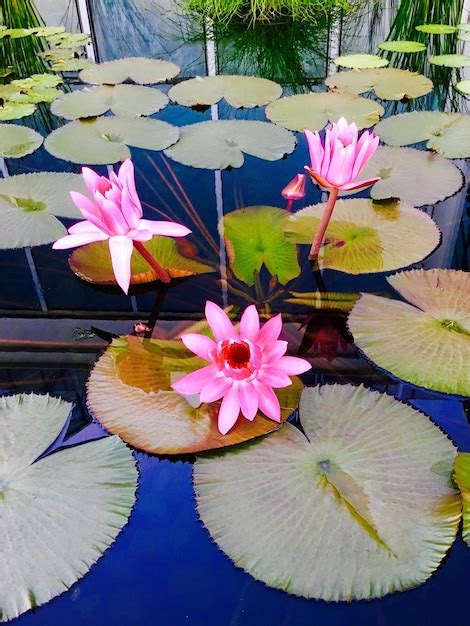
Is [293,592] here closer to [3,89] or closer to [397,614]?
[397,614]

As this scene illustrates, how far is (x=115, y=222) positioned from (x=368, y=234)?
76cm

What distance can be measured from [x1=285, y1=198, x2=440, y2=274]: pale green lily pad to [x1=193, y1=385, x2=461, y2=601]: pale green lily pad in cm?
50

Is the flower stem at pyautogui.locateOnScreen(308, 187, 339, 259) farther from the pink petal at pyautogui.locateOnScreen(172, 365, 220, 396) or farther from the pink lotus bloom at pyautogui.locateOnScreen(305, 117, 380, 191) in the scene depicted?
the pink petal at pyautogui.locateOnScreen(172, 365, 220, 396)

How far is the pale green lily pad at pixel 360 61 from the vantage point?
284 centimetres

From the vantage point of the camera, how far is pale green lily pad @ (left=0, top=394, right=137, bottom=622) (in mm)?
818

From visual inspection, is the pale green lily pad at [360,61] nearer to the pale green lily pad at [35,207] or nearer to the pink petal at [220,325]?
the pale green lily pad at [35,207]

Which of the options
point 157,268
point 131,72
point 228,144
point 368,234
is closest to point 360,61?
point 131,72

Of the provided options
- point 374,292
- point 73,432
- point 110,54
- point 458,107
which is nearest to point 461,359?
point 374,292

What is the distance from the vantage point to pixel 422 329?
121cm

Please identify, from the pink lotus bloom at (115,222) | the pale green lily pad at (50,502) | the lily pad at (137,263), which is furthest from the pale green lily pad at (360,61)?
the pale green lily pad at (50,502)

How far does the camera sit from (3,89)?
2734mm

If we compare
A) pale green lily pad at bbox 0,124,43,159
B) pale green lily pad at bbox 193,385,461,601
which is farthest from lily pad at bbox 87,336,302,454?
pale green lily pad at bbox 0,124,43,159

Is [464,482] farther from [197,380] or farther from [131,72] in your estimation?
[131,72]

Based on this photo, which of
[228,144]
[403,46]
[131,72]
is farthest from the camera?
[403,46]
